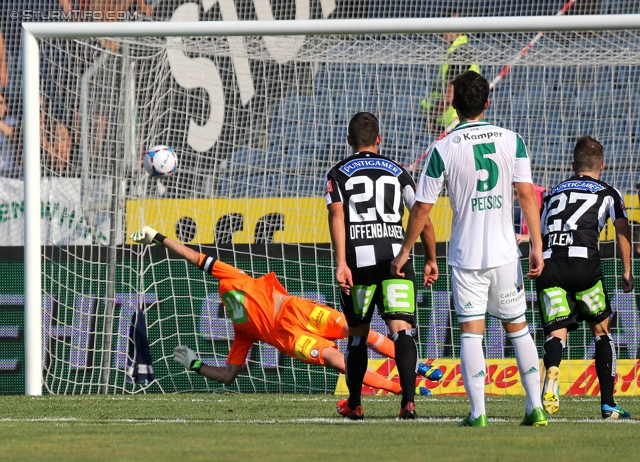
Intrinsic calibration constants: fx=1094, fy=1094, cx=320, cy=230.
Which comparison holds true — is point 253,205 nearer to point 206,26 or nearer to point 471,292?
point 206,26

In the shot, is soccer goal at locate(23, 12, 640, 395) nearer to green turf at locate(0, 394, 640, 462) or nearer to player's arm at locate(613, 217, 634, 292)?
green turf at locate(0, 394, 640, 462)

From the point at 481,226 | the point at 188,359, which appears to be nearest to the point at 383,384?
the point at 188,359

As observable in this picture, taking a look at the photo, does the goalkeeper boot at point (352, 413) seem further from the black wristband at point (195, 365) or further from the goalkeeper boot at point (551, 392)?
the black wristband at point (195, 365)

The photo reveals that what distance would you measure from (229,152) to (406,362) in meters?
5.00

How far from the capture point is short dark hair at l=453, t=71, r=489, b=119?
225 inches

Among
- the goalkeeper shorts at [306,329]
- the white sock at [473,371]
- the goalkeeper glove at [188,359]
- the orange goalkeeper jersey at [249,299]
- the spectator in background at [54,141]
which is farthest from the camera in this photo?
the spectator in background at [54,141]

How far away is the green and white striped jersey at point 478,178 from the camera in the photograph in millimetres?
5723

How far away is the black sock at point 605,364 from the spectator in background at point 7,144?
805 cm

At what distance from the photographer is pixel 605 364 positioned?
22.4 feet

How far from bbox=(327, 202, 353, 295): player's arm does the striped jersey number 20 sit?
0.11m

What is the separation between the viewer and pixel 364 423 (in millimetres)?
6074

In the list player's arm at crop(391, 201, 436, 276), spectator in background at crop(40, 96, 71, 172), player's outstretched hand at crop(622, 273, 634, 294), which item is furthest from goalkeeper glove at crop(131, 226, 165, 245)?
player's outstretched hand at crop(622, 273, 634, 294)

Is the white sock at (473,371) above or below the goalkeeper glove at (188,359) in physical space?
above

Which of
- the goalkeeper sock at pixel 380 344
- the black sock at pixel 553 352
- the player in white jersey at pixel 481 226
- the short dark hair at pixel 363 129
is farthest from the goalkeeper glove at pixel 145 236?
the black sock at pixel 553 352
